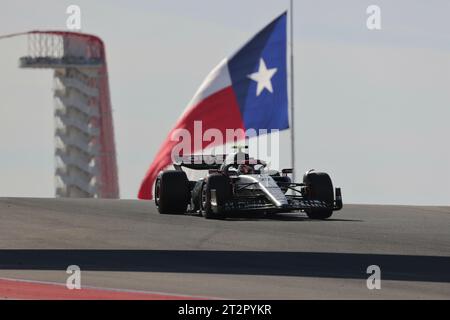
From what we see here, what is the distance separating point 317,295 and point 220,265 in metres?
2.95

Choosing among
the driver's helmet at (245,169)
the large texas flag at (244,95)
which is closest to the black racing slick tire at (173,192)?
the driver's helmet at (245,169)

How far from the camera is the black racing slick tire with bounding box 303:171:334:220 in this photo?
2348 centimetres

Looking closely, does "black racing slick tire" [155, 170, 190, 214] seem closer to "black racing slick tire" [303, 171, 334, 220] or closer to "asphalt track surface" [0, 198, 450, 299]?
"asphalt track surface" [0, 198, 450, 299]

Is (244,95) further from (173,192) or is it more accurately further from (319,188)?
(319,188)

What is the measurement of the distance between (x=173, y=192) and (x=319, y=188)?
2720 millimetres

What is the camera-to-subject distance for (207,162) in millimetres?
25438

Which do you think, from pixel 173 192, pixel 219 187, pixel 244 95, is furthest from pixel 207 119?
pixel 219 187

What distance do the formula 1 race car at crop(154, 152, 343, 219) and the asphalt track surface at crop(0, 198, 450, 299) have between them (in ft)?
0.96

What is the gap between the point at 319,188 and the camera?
77.0 feet

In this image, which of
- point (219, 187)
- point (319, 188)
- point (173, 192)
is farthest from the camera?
point (173, 192)

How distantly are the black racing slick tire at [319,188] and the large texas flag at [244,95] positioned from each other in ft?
60.3

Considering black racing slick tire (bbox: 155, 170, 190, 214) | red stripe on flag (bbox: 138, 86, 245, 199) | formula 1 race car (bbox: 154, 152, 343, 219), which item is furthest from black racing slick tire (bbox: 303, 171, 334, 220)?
red stripe on flag (bbox: 138, 86, 245, 199)

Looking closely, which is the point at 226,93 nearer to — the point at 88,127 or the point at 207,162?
the point at 207,162
